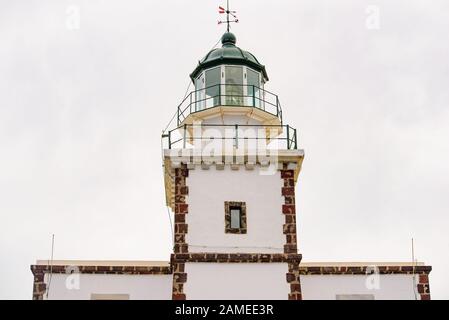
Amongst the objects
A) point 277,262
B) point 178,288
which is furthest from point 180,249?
point 277,262

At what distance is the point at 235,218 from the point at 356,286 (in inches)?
168

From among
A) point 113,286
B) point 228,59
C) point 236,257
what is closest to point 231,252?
point 236,257

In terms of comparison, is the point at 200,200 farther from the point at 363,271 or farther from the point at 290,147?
the point at 363,271

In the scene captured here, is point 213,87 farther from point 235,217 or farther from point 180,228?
point 180,228

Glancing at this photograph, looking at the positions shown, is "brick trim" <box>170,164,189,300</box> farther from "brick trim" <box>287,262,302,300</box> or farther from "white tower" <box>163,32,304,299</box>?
"brick trim" <box>287,262,302,300</box>

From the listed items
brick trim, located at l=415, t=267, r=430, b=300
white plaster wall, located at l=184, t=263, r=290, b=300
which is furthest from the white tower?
brick trim, located at l=415, t=267, r=430, b=300

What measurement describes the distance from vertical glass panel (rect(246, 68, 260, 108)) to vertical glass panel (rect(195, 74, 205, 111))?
1480 millimetres

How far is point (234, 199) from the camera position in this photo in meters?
21.7

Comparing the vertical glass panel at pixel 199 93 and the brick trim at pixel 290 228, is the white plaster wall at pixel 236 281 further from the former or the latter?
the vertical glass panel at pixel 199 93

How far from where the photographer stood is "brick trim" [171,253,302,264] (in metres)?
20.9

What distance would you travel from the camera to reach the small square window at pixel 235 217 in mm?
21391

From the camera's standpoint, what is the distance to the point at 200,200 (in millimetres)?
21625

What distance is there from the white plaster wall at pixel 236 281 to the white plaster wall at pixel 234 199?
1.55 feet

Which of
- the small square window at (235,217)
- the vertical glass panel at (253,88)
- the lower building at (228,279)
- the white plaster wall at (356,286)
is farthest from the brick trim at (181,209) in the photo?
the white plaster wall at (356,286)
